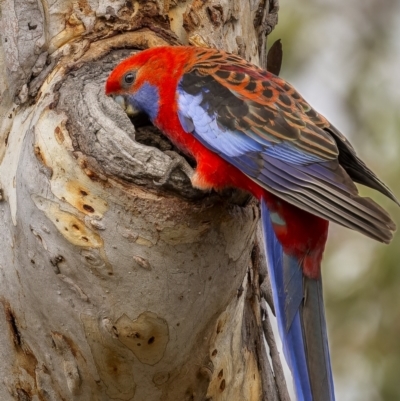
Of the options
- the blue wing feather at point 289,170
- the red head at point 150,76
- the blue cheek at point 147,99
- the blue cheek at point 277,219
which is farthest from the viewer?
the blue cheek at point 147,99

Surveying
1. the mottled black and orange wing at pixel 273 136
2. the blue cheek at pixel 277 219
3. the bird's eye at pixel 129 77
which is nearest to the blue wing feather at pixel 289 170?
the mottled black and orange wing at pixel 273 136

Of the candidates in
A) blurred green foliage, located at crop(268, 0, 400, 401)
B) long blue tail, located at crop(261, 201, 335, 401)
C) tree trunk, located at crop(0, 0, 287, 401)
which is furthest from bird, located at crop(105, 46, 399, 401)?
blurred green foliage, located at crop(268, 0, 400, 401)

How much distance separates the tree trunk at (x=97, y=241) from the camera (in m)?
2.73

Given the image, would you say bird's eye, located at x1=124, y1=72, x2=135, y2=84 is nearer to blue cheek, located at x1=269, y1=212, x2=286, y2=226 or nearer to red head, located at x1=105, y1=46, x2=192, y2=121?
red head, located at x1=105, y1=46, x2=192, y2=121

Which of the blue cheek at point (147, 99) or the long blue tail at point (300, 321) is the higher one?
the blue cheek at point (147, 99)

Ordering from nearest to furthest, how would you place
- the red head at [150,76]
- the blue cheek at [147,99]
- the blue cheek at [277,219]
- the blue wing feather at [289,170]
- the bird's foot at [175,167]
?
the blue wing feather at [289,170] < the bird's foot at [175,167] < the blue cheek at [277,219] < the red head at [150,76] < the blue cheek at [147,99]

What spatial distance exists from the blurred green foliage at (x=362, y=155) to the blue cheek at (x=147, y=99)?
1656 mm

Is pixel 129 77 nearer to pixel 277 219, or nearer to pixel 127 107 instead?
pixel 127 107

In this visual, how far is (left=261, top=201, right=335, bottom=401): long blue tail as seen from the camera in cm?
270

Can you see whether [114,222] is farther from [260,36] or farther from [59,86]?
[260,36]

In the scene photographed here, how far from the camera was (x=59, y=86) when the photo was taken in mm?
3020

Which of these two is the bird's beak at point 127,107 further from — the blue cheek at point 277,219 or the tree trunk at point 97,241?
the blue cheek at point 277,219

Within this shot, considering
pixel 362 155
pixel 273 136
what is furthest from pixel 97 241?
pixel 362 155

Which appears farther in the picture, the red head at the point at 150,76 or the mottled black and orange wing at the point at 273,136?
the red head at the point at 150,76
